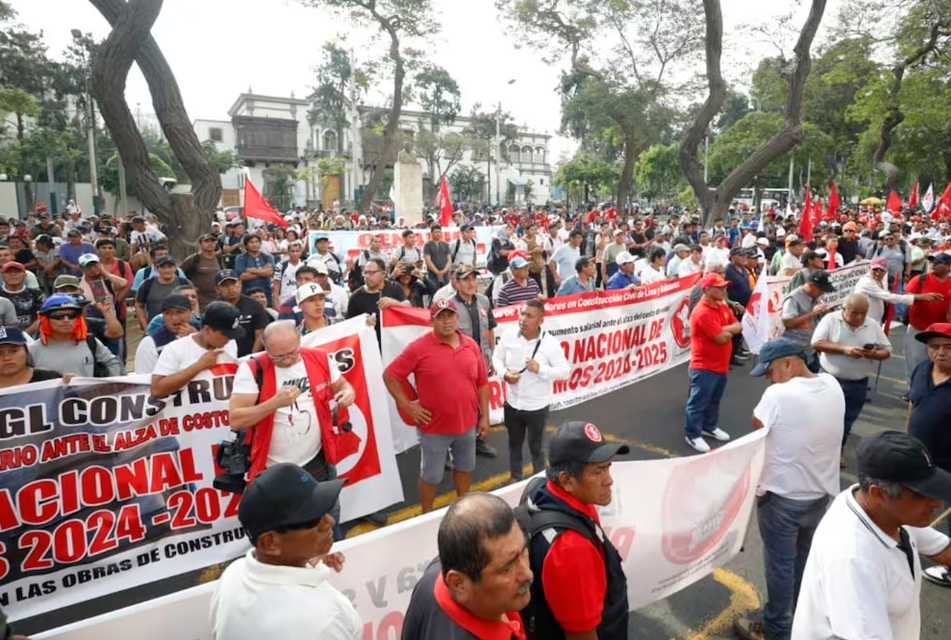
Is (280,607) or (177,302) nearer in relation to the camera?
(280,607)

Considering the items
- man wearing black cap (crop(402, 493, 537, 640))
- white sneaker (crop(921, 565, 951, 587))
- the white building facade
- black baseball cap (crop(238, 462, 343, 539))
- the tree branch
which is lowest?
white sneaker (crop(921, 565, 951, 587))

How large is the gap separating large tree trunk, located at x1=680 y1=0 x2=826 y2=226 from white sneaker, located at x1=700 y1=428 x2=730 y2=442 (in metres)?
10.1

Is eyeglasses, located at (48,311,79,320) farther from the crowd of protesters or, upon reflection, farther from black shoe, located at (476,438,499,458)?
black shoe, located at (476,438,499,458)

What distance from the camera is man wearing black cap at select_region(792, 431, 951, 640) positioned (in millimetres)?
2029

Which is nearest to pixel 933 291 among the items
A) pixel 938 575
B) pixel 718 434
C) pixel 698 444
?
pixel 718 434

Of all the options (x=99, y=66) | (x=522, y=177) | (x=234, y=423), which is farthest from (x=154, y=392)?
(x=522, y=177)

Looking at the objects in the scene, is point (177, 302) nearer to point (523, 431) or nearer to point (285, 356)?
point (285, 356)

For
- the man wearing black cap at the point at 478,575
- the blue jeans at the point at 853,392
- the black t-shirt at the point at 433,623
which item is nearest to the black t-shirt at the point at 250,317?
the black t-shirt at the point at 433,623

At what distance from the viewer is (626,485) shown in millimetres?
3168

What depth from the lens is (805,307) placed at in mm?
6574

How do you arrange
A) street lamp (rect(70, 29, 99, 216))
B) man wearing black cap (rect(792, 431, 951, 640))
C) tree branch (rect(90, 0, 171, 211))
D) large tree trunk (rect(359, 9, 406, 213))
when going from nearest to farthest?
man wearing black cap (rect(792, 431, 951, 640)) → tree branch (rect(90, 0, 171, 211)) → large tree trunk (rect(359, 9, 406, 213)) → street lamp (rect(70, 29, 99, 216))

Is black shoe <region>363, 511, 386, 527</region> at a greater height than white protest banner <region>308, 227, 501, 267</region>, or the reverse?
white protest banner <region>308, 227, 501, 267</region>

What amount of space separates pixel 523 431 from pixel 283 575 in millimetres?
3332

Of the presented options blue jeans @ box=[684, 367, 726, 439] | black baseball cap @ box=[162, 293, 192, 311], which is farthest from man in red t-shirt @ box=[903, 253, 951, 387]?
black baseball cap @ box=[162, 293, 192, 311]
